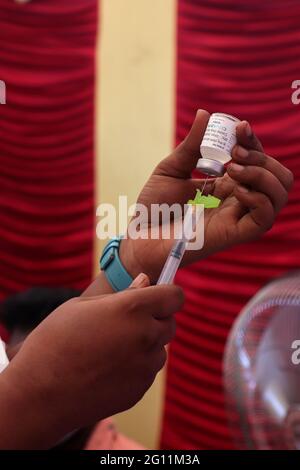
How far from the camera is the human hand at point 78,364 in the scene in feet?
1.53

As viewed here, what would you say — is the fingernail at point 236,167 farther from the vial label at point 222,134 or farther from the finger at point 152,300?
the finger at point 152,300

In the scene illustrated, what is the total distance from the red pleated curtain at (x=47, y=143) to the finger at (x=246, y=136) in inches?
57.0

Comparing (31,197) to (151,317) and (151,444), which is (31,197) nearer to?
(151,444)

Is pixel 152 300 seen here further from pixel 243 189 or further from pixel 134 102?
pixel 134 102

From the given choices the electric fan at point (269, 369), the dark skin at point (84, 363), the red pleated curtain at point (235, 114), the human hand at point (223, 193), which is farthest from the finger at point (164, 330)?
the red pleated curtain at point (235, 114)

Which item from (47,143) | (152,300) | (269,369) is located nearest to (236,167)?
(152,300)

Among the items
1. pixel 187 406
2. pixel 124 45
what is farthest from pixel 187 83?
pixel 187 406

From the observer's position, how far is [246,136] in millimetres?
596

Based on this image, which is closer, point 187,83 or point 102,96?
point 187,83

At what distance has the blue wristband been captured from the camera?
0.68 metres

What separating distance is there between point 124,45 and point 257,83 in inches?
26.1

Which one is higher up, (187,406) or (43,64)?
(43,64)

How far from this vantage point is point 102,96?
2.04m
